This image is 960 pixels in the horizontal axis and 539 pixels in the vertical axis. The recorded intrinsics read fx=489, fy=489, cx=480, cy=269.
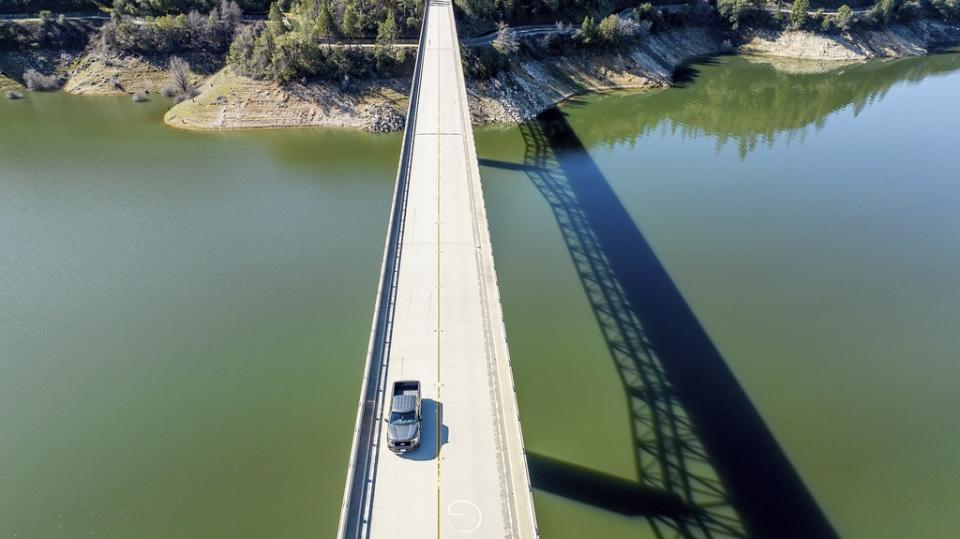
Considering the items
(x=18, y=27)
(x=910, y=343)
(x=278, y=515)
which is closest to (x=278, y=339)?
(x=278, y=515)

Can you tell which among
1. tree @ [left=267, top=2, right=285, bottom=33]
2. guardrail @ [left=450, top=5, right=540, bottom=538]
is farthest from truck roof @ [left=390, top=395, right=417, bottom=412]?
tree @ [left=267, top=2, right=285, bottom=33]

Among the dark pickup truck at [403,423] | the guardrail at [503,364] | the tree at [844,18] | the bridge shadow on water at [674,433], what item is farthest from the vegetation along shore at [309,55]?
the dark pickup truck at [403,423]

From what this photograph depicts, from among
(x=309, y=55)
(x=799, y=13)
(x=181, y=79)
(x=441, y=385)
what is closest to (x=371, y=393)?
(x=441, y=385)

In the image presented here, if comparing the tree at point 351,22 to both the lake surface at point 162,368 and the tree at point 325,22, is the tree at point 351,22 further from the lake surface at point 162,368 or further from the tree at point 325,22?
the lake surface at point 162,368

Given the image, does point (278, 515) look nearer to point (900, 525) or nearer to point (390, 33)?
point (900, 525)

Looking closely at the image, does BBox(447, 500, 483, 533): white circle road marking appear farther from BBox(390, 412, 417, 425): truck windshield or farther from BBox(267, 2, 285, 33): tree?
BBox(267, 2, 285, 33): tree
